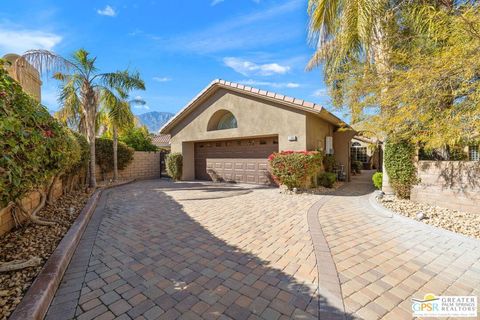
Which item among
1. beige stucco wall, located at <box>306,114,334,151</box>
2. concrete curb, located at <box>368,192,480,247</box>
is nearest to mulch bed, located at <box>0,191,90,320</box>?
concrete curb, located at <box>368,192,480,247</box>

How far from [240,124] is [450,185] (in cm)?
877

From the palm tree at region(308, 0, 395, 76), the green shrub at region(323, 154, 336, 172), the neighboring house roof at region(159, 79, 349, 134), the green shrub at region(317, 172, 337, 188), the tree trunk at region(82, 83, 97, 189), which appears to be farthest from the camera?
the green shrub at region(323, 154, 336, 172)

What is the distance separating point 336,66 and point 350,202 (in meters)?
5.02

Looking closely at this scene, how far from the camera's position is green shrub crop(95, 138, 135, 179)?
1338 cm

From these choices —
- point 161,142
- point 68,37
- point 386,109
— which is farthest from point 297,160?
point 161,142

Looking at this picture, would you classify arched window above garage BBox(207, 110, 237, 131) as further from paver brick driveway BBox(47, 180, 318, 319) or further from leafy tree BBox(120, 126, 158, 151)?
paver brick driveway BBox(47, 180, 318, 319)

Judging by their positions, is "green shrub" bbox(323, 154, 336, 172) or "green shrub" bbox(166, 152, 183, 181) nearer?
"green shrub" bbox(323, 154, 336, 172)

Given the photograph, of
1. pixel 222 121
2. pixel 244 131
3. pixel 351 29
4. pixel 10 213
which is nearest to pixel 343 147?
pixel 244 131

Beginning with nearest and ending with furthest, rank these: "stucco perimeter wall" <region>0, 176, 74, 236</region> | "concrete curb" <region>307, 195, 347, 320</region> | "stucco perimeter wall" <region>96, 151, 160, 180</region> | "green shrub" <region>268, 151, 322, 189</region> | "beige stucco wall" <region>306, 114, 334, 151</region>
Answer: "concrete curb" <region>307, 195, 347, 320</region>
"stucco perimeter wall" <region>0, 176, 74, 236</region>
"green shrub" <region>268, 151, 322, 189</region>
"beige stucco wall" <region>306, 114, 334, 151</region>
"stucco perimeter wall" <region>96, 151, 160, 180</region>

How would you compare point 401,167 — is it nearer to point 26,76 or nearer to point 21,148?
point 21,148

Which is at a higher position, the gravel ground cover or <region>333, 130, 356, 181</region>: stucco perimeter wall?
<region>333, 130, 356, 181</region>: stucco perimeter wall

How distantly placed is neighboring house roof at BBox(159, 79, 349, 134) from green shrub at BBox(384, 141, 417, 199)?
3079mm

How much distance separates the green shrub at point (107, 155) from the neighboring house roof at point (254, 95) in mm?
2738

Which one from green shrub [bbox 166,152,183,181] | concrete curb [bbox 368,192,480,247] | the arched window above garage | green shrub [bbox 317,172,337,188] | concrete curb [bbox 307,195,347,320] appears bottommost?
concrete curb [bbox 307,195,347,320]
